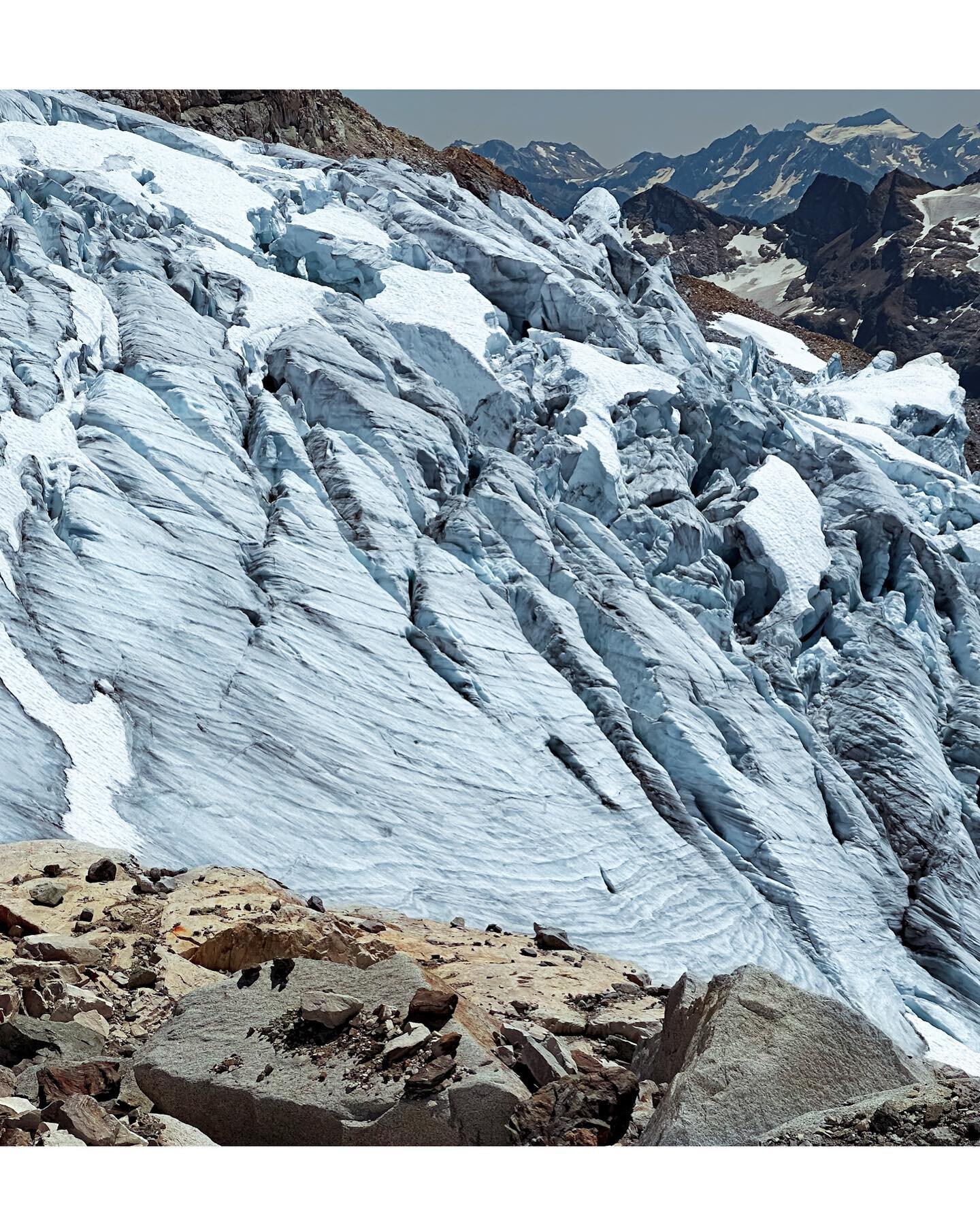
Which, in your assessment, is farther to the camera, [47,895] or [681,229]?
[681,229]

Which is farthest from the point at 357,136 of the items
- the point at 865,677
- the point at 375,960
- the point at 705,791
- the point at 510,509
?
the point at 375,960

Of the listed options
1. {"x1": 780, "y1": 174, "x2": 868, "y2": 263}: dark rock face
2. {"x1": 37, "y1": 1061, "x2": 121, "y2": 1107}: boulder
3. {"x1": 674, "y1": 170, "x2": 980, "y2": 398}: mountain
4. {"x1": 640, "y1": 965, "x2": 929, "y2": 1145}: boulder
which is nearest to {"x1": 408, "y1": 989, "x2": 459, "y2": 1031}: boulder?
{"x1": 640, "y1": 965, "x2": 929, "y2": 1145}: boulder

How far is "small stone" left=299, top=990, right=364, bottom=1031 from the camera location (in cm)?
938

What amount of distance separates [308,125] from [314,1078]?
63.2m

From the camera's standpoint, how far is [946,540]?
43.8 metres

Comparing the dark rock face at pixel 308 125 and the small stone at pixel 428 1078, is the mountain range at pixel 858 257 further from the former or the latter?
the small stone at pixel 428 1078

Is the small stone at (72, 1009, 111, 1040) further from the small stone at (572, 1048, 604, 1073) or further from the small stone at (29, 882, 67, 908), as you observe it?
the small stone at (572, 1048, 604, 1073)

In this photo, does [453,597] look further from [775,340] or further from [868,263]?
[868,263]

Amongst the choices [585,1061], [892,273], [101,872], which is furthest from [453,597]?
[892,273]

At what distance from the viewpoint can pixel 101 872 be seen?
14.4 metres

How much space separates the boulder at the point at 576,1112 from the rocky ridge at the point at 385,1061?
17 millimetres

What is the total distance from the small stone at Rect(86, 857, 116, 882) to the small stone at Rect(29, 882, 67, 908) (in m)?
0.69

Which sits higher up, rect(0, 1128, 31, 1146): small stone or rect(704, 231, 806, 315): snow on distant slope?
rect(704, 231, 806, 315): snow on distant slope

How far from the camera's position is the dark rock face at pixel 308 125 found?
178 feet
